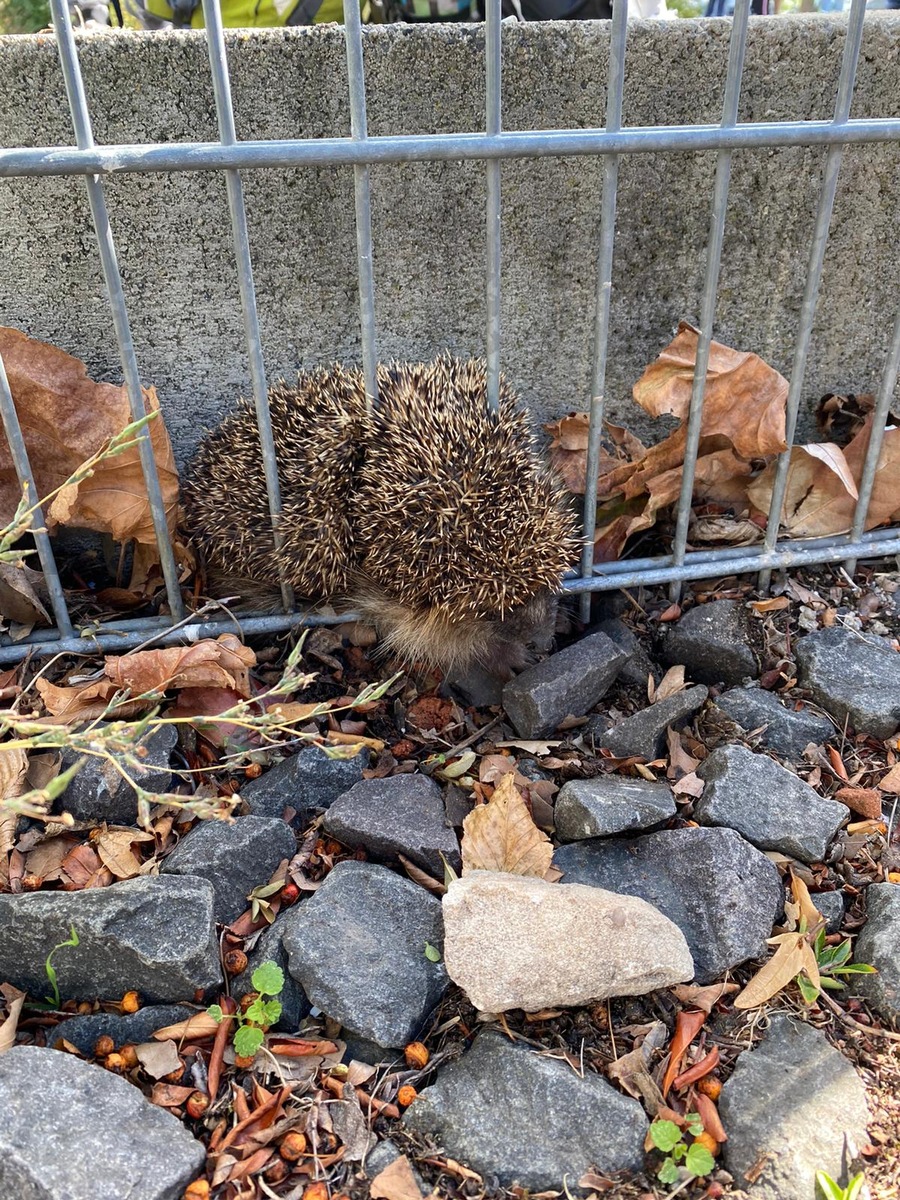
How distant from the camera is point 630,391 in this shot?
4055 mm

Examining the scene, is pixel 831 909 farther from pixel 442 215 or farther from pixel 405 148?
pixel 442 215

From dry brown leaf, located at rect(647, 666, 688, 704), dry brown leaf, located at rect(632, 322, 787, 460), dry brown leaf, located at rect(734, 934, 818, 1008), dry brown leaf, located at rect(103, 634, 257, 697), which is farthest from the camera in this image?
dry brown leaf, located at rect(632, 322, 787, 460)

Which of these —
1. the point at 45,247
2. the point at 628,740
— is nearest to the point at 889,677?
the point at 628,740

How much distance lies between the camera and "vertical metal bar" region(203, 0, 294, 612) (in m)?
2.55

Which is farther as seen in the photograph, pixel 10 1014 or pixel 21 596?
pixel 21 596

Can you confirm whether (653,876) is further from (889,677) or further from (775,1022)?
(889,677)

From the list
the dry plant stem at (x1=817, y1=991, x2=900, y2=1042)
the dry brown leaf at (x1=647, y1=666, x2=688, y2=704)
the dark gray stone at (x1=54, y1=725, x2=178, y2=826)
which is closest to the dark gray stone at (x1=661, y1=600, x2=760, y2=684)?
the dry brown leaf at (x1=647, y1=666, x2=688, y2=704)

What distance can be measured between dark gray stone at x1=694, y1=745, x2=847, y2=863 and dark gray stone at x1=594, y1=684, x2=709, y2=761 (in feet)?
0.73

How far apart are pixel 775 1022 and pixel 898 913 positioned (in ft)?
1.60

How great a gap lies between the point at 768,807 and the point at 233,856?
1611 millimetres

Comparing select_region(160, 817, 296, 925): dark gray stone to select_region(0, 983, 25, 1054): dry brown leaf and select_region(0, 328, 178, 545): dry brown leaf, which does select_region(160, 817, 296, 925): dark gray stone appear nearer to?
select_region(0, 983, 25, 1054): dry brown leaf

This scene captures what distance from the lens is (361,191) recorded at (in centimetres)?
277

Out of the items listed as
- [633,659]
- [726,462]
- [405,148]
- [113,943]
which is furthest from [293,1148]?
[726,462]

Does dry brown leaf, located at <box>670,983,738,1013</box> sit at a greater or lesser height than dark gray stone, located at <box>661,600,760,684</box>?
lesser
